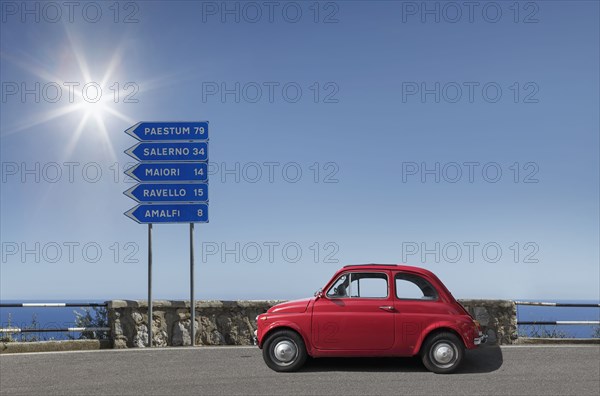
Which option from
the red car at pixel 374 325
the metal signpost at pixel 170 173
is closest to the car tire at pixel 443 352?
the red car at pixel 374 325

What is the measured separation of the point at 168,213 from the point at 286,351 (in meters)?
6.31

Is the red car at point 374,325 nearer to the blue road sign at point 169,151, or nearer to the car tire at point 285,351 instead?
the car tire at point 285,351

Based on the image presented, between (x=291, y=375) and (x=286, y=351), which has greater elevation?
(x=286, y=351)

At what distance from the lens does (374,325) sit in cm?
1109

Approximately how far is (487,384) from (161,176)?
9.22m

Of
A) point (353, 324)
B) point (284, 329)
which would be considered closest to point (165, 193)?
point (284, 329)

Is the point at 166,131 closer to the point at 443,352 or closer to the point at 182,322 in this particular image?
the point at 182,322

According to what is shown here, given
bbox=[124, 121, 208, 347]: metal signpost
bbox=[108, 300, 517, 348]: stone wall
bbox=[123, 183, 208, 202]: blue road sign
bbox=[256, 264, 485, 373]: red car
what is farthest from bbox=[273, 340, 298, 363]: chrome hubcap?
bbox=[123, 183, 208, 202]: blue road sign

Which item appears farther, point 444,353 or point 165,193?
point 165,193

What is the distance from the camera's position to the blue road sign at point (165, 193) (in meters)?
16.5

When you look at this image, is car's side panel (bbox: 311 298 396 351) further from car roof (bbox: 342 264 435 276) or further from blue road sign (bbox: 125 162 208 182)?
blue road sign (bbox: 125 162 208 182)

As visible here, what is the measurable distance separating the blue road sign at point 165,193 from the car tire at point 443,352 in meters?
7.26

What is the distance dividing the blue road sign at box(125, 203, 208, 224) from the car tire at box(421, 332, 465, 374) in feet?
23.1

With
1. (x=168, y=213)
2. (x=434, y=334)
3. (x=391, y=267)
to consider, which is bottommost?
(x=434, y=334)
